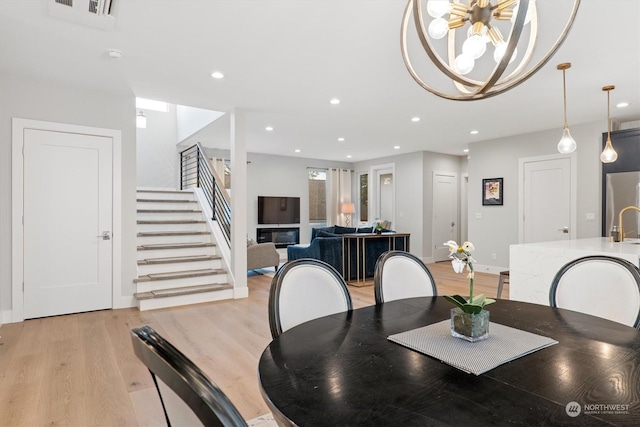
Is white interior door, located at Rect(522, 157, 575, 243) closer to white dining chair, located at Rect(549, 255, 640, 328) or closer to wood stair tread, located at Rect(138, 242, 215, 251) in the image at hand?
white dining chair, located at Rect(549, 255, 640, 328)

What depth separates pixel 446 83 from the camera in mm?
3760

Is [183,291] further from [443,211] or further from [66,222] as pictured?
[443,211]

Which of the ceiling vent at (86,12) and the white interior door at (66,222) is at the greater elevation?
the ceiling vent at (86,12)

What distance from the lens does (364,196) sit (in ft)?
32.7

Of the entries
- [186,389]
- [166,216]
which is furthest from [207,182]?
[186,389]

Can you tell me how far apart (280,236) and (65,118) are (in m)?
5.55

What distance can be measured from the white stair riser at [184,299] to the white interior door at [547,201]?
5.24m

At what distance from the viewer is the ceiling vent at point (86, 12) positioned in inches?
93.9

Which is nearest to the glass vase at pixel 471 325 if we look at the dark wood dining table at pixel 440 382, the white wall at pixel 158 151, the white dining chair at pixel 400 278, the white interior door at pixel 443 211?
the dark wood dining table at pixel 440 382

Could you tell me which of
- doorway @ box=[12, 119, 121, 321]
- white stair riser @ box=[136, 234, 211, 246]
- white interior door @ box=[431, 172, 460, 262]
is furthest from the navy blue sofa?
doorway @ box=[12, 119, 121, 321]

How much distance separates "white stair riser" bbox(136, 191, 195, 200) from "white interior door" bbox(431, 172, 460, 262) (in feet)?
17.8

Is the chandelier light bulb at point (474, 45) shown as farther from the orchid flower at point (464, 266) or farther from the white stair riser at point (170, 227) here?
the white stair riser at point (170, 227)

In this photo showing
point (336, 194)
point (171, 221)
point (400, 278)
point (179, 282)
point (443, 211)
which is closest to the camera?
point (400, 278)

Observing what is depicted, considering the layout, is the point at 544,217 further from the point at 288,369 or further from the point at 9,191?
the point at 9,191
